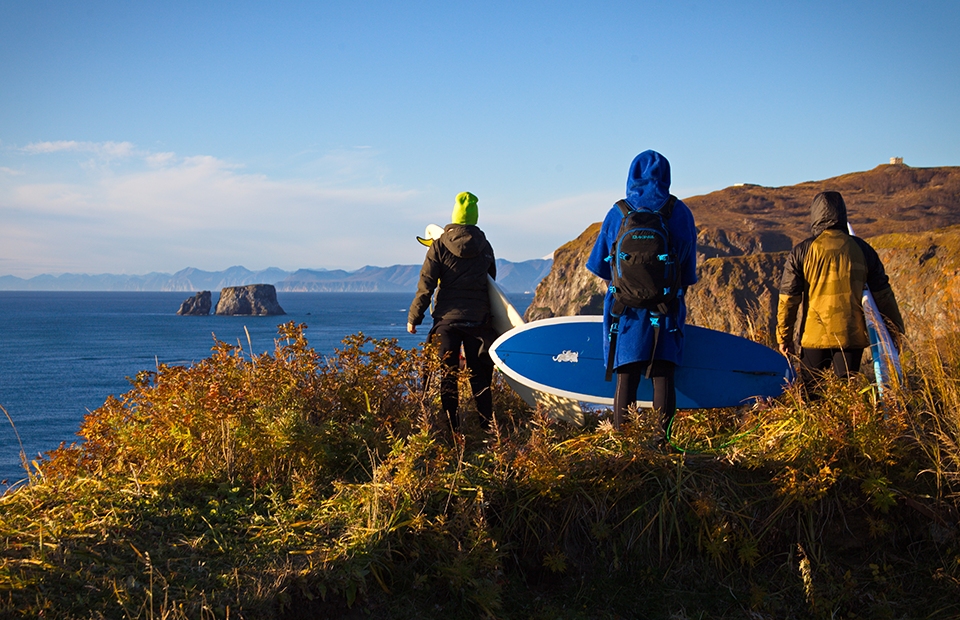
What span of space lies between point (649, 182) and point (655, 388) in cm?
141

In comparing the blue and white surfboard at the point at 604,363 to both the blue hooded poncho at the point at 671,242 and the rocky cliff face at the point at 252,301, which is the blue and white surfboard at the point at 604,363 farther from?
the rocky cliff face at the point at 252,301

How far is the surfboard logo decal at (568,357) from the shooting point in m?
5.05

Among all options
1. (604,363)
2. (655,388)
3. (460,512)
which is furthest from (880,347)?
(460,512)

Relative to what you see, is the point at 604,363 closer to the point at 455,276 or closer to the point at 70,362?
the point at 455,276

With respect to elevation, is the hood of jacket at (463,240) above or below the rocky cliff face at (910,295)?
above

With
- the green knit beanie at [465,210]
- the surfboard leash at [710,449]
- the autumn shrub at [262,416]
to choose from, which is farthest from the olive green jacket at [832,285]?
the autumn shrub at [262,416]

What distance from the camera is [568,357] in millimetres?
5078

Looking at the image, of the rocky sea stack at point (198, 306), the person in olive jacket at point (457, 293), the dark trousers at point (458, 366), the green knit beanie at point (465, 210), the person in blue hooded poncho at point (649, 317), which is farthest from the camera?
the rocky sea stack at point (198, 306)

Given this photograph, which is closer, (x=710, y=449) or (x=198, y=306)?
(x=710, y=449)

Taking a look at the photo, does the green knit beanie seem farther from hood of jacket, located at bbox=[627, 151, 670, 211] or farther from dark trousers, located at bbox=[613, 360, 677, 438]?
dark trousers, located at bbox=[613, 360, 677, 438]

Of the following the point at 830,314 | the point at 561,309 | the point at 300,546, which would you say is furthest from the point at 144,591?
the point at 561,309

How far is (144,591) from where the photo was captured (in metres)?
2.50

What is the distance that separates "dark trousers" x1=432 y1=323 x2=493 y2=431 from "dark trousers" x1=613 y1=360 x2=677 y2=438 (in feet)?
4.23

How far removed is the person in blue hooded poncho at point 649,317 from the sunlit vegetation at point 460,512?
1.02 feet
